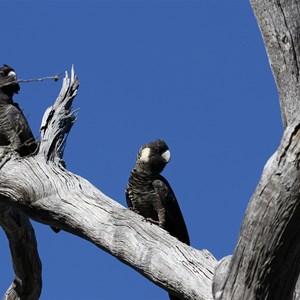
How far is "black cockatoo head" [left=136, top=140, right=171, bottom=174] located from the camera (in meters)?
7.19

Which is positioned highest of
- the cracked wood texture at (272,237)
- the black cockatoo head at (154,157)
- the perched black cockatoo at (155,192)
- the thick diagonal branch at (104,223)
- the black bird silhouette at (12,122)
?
the black bird silhouette at (12,122)

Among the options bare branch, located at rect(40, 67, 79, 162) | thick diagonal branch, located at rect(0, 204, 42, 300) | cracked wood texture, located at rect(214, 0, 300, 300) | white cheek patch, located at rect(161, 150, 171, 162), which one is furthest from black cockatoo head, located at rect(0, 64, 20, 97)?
cracked wood texture, located at rect(214, 0, 300, 300)

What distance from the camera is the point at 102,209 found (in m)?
5.89

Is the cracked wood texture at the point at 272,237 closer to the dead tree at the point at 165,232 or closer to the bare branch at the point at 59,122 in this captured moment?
the dead tree at the point at 165,232

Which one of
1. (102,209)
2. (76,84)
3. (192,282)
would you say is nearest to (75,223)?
(102,209)

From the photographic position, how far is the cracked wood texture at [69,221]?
203 inches

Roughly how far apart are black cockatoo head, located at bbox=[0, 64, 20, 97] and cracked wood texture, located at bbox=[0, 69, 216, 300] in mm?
1018

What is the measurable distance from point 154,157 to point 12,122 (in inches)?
56.7

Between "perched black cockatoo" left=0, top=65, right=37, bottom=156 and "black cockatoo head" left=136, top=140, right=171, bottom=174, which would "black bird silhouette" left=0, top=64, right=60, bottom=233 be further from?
"black cockatoo head" left=136, top=140, right=171, bottom=174

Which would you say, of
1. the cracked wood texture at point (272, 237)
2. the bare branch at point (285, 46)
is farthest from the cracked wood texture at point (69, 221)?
the bare branch at point (285, 46)

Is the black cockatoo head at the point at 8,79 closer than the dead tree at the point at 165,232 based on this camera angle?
No

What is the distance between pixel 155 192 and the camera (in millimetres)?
7066

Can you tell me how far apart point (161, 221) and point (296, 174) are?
11.5 feet

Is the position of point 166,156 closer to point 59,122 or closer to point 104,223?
point 59,122
